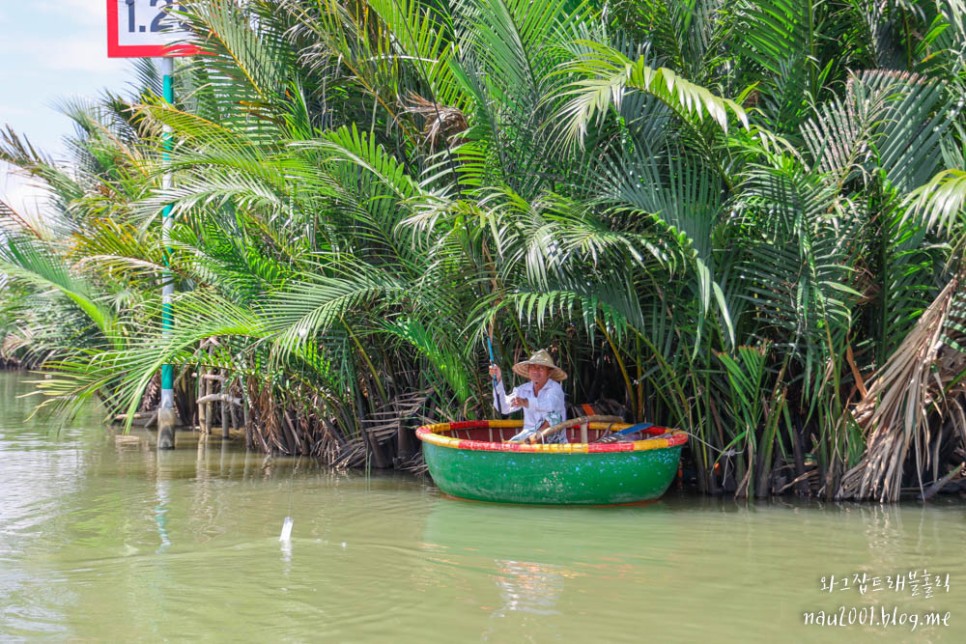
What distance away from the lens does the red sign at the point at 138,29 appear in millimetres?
11969

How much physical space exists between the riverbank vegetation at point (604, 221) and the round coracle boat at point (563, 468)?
67 cm

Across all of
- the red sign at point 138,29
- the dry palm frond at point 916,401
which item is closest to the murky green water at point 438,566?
the dry palm frond at point 916,401

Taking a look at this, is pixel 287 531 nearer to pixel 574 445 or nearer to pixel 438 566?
pixel 438 566

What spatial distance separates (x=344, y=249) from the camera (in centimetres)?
954

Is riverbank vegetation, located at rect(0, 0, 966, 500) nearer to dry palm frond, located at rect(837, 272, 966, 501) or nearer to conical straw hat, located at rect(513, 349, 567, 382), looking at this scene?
dry palm frond, located at rect(837, 272, 966, 501)

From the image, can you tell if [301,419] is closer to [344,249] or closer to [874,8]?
[344,249]

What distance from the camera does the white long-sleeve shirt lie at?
859cm

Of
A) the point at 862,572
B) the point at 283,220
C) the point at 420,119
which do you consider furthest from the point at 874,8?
the point at 283,220

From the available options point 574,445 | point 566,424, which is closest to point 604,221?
point 566,424

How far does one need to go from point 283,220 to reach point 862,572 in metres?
6.16

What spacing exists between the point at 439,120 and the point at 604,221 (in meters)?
1.75

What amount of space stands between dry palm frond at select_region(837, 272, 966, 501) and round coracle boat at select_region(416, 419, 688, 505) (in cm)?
147

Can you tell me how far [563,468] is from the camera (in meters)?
7.96

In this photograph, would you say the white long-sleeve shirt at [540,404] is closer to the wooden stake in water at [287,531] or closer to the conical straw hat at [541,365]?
the conical straw hat at [541,365]
